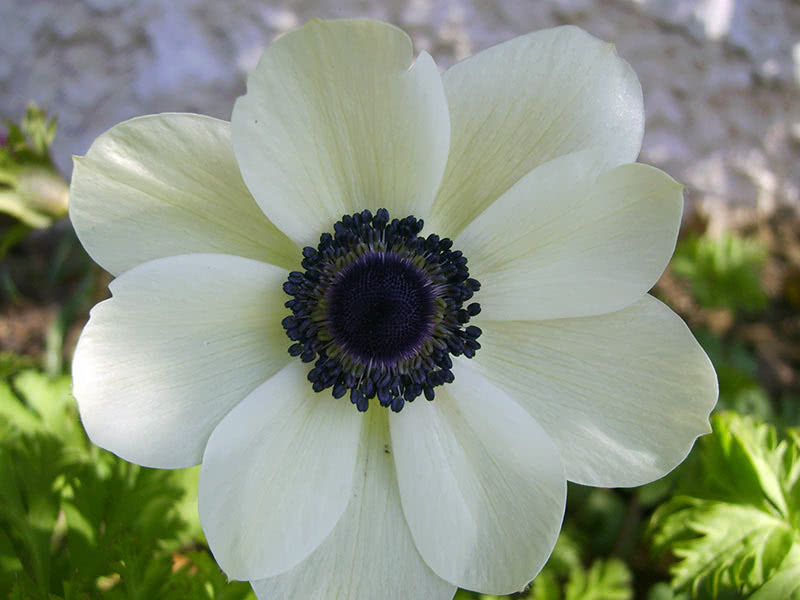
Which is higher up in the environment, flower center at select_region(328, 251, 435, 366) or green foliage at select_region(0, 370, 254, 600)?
flower center at select_region(328, 251, 435, 366)

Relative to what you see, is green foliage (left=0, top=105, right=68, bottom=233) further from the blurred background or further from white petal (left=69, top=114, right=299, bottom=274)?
white petal (left=69, top=114, right=299, bottom=274)

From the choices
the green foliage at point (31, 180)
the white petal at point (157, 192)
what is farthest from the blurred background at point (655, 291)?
the white petal at point (157, 192)

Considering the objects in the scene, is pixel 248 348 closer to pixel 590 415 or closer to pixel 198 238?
pixel 198 238

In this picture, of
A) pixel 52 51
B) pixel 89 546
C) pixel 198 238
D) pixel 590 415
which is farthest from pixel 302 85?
pixel 52 51

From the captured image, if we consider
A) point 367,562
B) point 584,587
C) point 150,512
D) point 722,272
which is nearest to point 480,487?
point 367,562

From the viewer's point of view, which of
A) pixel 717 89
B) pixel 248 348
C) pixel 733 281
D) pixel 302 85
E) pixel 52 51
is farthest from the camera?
pixel 717 89

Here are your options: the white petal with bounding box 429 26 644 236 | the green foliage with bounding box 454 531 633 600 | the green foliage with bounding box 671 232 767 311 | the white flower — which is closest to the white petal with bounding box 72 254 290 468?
the white flower
